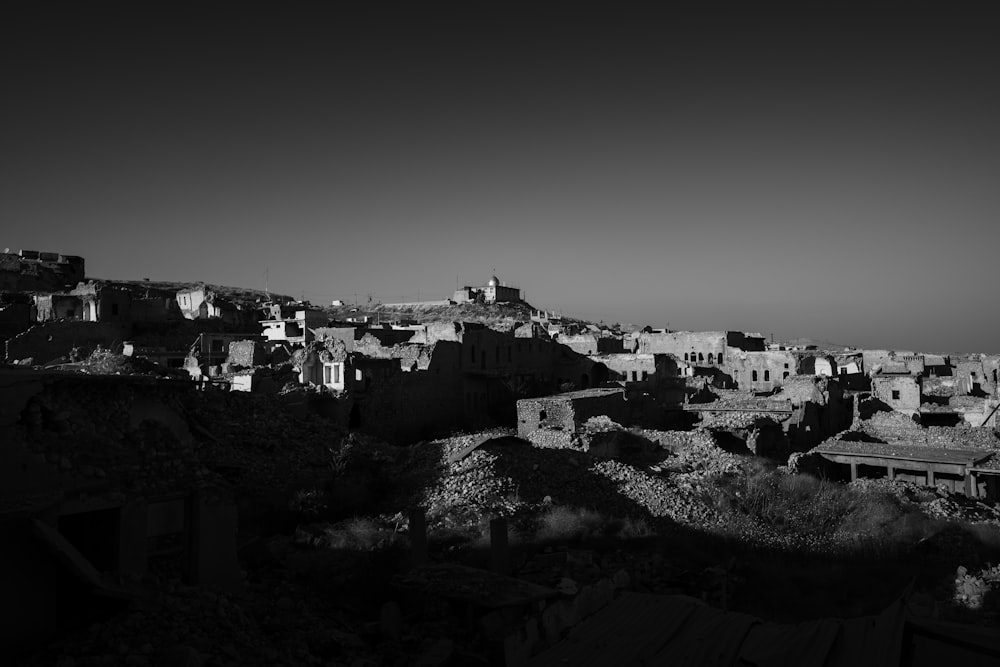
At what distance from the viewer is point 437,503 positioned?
15.3m

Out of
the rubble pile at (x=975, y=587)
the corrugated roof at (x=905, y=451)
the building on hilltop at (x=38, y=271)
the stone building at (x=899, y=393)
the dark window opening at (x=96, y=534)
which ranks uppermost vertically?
the building on hilltop at (x=38, y=271)

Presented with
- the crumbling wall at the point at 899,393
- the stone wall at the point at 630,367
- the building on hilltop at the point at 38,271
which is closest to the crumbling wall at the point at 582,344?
the stone wall at the point at 630,367

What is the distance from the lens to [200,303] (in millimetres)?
48406

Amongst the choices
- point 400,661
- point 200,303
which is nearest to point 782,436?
point 400,661

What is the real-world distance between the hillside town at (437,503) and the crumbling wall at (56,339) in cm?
12

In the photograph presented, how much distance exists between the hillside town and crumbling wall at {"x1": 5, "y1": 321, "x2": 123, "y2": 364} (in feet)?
0.41

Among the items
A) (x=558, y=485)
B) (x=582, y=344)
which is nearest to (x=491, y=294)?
(x=582, y=344)

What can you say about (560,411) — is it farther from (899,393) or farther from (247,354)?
(899,393)

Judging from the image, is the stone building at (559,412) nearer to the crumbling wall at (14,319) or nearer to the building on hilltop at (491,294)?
the crumbling wall at (14,319)

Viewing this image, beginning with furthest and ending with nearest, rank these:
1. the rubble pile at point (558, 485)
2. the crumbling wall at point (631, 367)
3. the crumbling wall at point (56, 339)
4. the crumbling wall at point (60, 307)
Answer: the crumbling wall at point (631, 367)
the crumbling wall at point (60, 307)
the crumbling wall at point (56, 339)
the rubble pile at point (558, 485)

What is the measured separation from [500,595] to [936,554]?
10.4 metres

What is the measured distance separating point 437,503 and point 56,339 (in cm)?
2160

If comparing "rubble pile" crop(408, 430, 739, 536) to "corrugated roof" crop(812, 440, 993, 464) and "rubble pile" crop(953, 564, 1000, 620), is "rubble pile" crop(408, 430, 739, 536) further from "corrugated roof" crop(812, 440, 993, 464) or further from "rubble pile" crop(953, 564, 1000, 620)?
"corrugated roof" crop(812, 440, 993, 464)

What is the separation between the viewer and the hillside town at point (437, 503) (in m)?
6.87
